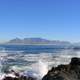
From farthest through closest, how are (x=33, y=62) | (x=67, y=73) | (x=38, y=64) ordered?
(x=33, y=62) < (x=38, y=64) < (x=67, y=73)

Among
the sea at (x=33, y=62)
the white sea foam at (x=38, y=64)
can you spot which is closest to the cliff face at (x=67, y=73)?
the sea at (x=33, y=62)

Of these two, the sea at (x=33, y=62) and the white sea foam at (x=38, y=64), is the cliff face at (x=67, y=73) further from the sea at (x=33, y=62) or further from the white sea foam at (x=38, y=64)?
the white sea foam at (x=38, y=64)

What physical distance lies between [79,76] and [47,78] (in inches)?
78.4

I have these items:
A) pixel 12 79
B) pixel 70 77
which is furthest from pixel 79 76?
pixel 12 79

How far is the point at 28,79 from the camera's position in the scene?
23.5 meters

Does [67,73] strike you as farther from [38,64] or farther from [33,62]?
[33,62]

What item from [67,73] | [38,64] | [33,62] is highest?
[33,62]

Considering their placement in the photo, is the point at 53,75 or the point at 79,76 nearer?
the point at 53,75

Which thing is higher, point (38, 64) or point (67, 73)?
point (38, 64)

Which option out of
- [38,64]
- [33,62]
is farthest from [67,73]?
[33,62]

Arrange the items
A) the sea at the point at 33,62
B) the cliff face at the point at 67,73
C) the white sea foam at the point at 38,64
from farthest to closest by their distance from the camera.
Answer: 1. the sea at the point at 33,62
2. the white sea foam at the point at 38,64
3. the cliff face at the point at 67,73

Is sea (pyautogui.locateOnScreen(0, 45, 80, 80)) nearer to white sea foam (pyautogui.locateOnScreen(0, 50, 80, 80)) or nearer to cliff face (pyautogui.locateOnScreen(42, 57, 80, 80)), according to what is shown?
white sea foam (pyautogui.locateOnScreen(0, 50, 80, 80))

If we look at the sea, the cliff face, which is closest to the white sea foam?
the sea

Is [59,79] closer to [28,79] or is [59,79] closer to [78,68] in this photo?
[78,68]
